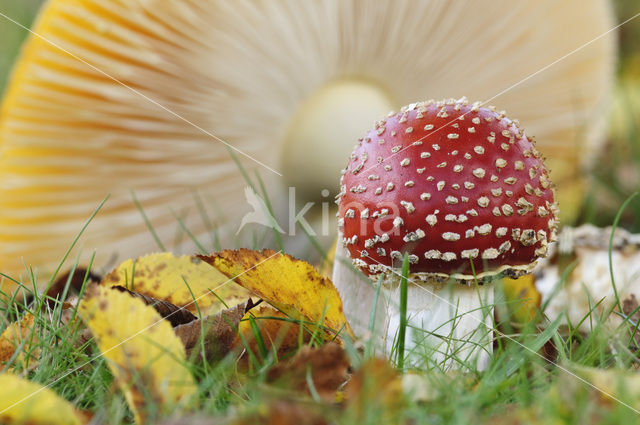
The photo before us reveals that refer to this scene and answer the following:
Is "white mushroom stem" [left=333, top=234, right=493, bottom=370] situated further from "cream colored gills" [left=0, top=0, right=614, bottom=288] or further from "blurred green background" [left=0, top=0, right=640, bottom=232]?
"blurred green background" [left=0, top=0, right=640, bottom=232]

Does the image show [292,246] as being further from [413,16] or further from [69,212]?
[413,16]

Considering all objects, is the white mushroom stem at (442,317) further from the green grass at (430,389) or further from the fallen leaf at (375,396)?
the fallen leaf at (375,396)

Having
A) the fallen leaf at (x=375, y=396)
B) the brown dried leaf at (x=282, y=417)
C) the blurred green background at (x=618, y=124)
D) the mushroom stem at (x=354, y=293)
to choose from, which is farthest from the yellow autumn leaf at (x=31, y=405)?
the blurred green background at (x=618, y=124)

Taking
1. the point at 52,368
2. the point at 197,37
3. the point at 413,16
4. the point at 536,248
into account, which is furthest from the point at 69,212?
the point at 536,248

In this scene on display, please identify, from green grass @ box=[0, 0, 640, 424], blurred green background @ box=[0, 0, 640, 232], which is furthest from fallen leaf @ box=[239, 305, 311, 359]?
blurred green background @ box=[0, 0, 640, 232]

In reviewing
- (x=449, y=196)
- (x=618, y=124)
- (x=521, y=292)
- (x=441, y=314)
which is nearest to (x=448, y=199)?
(x=449, y=196)
